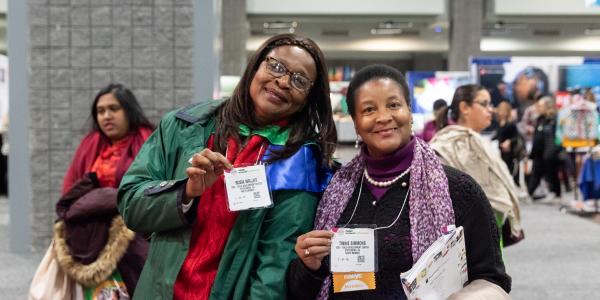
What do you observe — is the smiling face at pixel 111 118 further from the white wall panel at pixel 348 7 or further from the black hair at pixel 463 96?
the white wall panel at pixel 348 7

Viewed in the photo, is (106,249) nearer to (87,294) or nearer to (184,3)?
(87,294)

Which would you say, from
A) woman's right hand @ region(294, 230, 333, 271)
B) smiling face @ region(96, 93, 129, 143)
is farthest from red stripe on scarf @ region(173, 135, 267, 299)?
smiling face @ region(96, 93, 129, 143)

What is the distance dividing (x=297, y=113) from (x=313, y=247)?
443mm

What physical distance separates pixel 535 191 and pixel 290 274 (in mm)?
10478

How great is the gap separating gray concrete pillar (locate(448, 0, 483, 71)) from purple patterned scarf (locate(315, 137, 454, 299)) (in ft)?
43.9

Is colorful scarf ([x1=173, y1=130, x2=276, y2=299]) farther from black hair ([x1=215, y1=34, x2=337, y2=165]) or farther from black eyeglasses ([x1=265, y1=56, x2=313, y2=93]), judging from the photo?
black eyeglasses ([x1=265, y1=56, x2=313, y2=93])

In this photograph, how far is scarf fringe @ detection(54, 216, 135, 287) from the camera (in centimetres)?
320

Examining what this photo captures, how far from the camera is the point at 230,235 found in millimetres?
1775

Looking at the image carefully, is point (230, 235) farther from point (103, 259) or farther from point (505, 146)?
point (505, 146)

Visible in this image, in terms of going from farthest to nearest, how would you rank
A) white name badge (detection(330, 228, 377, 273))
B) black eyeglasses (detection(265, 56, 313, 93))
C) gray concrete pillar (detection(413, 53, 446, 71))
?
gray concrete pillar (detection(413, 53, 446, 71)) < black eyeglasses (detection(265, 56, 313, 93)) < white name badge (detection(330, 228, 377, 273))

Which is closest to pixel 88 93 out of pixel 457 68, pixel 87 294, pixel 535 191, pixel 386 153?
pixel 87 294

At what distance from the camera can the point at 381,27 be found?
18.1 metres

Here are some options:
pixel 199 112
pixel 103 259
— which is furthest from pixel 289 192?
pixel 103 259

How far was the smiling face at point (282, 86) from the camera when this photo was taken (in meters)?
1.83
